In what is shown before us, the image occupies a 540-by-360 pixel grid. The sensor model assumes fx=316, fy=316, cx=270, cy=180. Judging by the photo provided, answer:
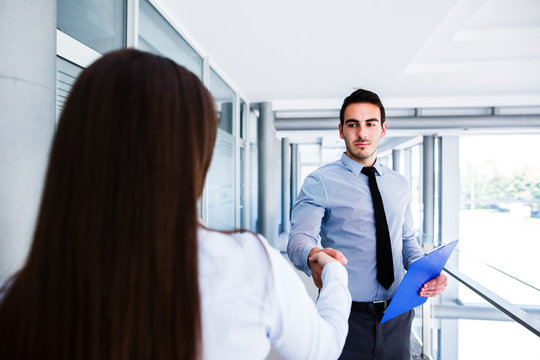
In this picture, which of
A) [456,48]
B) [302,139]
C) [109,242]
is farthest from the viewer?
[302,139]

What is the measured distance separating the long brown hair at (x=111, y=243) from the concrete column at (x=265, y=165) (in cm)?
574

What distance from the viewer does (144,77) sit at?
56 cm

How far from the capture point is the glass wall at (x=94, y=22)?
182 cm

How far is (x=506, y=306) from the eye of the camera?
1629 millimetres

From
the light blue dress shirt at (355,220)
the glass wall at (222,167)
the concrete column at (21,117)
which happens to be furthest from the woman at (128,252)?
the glass wall at (222,167)

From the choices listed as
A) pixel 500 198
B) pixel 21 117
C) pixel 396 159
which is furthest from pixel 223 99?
pixel 396 159

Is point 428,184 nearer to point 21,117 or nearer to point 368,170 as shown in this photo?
point 368,170

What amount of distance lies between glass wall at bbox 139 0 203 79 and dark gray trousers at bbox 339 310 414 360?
241 cm

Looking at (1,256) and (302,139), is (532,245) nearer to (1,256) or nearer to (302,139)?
(302,139)

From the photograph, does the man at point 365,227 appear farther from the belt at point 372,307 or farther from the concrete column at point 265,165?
the concrete column at point 265,165

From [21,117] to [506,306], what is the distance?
231 cm

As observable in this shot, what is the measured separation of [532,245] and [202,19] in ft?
34.8

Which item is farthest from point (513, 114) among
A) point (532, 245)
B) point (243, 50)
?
point (243, 50)

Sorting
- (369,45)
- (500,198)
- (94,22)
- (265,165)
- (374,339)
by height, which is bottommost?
(374,339)
